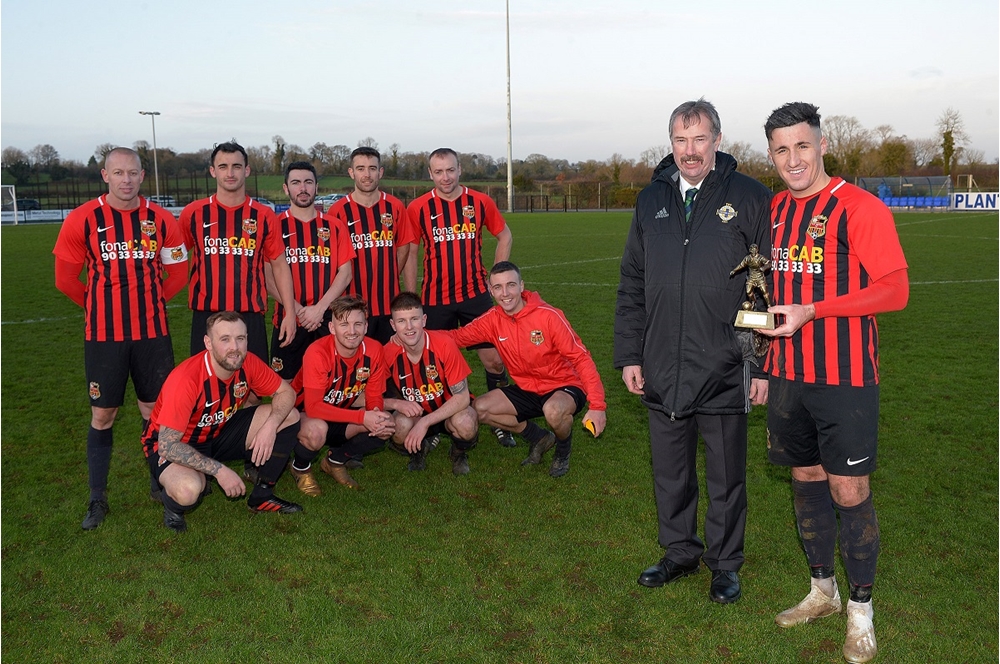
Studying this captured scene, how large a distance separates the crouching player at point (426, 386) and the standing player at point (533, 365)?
22 cm

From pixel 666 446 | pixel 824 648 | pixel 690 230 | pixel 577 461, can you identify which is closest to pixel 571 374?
pixel 577 461

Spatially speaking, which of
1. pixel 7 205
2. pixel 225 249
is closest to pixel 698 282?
pixel 225 249

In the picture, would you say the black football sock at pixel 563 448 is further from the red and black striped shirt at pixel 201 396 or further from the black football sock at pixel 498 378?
the red and black striped shirt at pixel 201 396

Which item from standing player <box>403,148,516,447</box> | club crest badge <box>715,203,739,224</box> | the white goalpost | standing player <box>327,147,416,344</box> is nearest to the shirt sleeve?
standing player <box>327,147,416,344</box>

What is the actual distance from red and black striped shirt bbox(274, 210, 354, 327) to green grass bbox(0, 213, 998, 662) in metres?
1.23

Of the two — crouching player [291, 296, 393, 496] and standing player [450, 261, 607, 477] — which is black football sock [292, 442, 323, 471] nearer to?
crouching player [291, 296, 393, 496]

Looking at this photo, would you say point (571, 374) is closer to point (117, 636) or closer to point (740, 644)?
point (740, 644)

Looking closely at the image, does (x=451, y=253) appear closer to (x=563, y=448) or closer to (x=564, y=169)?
(x=563, y=448)

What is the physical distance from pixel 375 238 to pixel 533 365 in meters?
1.47

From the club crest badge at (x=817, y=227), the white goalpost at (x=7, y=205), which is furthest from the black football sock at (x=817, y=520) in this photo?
the white goalpost at (x=7, y=205)

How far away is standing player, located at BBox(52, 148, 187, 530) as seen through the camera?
416cm

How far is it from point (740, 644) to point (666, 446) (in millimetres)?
820

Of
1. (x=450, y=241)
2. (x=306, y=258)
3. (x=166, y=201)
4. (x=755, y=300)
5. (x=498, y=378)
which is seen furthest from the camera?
(x=166, y=201)

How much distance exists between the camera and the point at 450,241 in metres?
5.76
